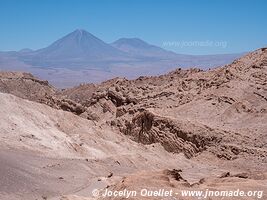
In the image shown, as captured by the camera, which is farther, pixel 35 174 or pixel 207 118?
pixel 207 118

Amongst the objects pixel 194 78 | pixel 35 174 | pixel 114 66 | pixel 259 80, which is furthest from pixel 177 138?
pixel 114 66

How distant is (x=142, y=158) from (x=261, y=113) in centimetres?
580

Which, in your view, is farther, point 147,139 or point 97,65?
point 97,65

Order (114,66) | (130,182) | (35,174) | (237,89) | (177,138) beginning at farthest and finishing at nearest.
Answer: (114,66)
(237,89)
(177,138)
(35,174)
(130,182)

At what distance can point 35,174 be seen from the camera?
1148 cm

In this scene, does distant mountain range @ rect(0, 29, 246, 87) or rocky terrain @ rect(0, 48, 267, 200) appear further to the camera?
distant mountain range @ rect(0, 29, 246, 87)

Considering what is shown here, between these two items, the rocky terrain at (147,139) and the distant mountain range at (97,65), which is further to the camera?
the distant mountain range at (97,65)

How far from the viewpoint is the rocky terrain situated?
34.9 ft

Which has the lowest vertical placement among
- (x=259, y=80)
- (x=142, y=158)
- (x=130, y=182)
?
(x=142, y=158)

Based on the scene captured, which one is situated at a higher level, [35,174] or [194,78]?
[194,78]

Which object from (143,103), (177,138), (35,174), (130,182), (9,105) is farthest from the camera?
(143,103)

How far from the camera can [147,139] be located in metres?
21.1

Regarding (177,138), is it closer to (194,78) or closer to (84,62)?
(194,78)

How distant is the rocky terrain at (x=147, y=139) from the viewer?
10.6 meters
